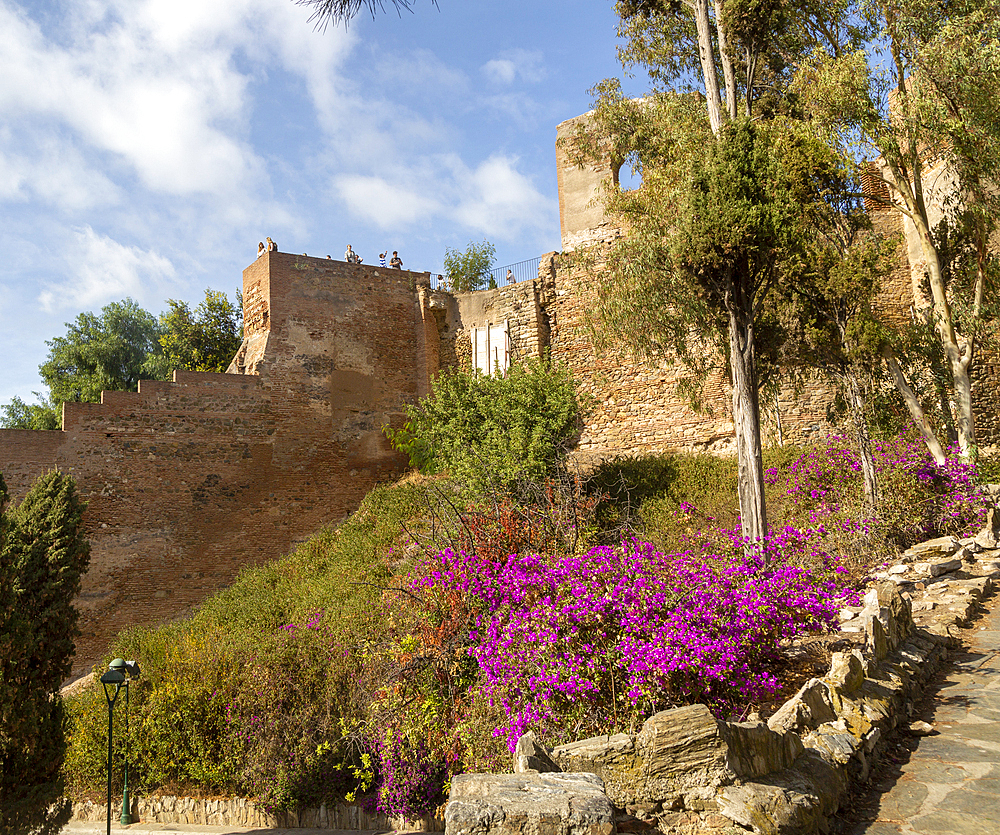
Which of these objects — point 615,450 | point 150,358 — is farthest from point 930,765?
point 150,358

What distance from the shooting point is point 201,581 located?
15.3 metres

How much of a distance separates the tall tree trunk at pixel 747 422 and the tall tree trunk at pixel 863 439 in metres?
2.20

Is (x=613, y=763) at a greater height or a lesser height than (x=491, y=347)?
lesser

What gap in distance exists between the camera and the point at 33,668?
8.33 m

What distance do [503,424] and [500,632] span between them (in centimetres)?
820

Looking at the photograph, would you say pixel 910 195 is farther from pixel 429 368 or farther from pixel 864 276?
pixel 429 368

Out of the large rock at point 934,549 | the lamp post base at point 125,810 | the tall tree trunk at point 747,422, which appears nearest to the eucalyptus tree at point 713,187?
the tall tree trunk at point 747,422

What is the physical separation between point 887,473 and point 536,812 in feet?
29.6

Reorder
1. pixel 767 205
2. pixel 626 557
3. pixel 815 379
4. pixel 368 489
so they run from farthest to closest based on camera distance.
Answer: pixel 368 489, pixel 815 379, pixel 767 205, pixel 626 557

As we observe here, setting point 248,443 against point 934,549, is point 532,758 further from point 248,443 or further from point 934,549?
point 248,443

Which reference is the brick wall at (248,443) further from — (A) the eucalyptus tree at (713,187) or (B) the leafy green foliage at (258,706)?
(A) the eucalyptus tree at (713,187)

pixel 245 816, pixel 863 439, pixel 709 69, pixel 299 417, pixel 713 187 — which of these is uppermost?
pixel 709 69

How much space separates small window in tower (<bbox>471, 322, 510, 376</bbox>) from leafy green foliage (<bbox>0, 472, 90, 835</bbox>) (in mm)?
11440

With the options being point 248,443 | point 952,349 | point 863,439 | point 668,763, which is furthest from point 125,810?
point 952,349
